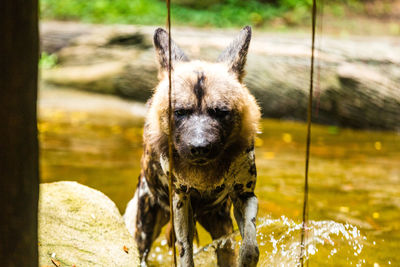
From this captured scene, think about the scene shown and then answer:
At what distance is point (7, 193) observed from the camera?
1.92 meters

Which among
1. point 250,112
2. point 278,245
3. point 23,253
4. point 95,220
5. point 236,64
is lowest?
point 278,245

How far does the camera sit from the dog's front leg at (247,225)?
10.1 ft

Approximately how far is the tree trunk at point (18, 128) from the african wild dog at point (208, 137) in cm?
110

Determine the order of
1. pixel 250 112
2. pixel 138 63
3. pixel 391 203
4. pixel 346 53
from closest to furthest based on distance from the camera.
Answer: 1. pixel 250 112
2. pixel 391 203
3. pixel 346 53
4. pixel 138 63

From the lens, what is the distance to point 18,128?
1.92 meters

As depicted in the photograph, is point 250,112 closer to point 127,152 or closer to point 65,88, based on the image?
point 127,152

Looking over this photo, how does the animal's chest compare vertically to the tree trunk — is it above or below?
below

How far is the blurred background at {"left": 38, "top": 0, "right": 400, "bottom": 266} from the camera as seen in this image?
4824 millimetres

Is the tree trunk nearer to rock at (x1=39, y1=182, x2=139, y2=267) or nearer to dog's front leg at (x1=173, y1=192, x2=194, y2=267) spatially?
rock at (x1=39, y1=182, x2=139, y2=267)

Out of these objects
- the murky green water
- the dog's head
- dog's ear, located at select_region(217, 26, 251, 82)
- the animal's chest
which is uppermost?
dog's ear, located at select_region(217, 26, 251, 82)

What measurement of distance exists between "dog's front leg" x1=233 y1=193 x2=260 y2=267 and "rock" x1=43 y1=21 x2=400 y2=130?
5.36m

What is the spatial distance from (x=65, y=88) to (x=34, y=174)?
923 centimetres

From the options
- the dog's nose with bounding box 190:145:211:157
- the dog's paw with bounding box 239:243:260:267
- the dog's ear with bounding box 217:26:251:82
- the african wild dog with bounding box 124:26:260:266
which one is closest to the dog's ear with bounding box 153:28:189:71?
the african wild dog with bounding box 124:26:260:266

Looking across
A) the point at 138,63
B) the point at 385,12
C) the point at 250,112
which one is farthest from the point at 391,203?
the point at 385,12
